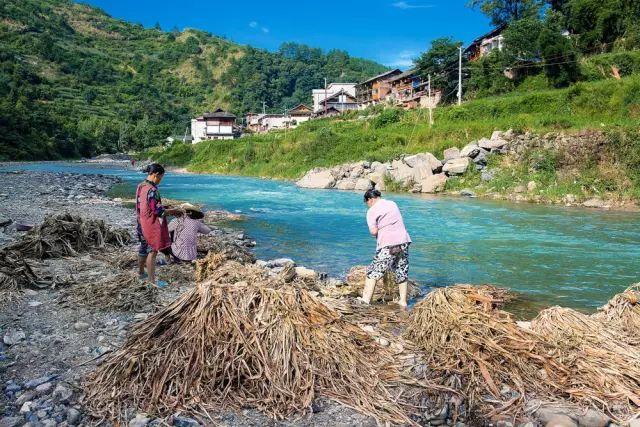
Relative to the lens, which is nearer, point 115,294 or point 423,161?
point 115,294

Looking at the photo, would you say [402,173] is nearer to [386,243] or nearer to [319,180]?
[319,180]

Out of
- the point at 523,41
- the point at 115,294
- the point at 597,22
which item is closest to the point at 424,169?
the point at 523,41

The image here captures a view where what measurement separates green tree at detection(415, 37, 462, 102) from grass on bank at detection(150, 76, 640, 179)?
696 centimetres

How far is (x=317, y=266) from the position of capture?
38.0 feet

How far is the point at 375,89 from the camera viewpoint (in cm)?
8162

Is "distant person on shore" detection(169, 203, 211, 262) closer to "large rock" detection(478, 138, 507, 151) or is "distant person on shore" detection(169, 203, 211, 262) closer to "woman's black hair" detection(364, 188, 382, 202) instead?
"woman's black hair" detection(364, 188, 382, 202)

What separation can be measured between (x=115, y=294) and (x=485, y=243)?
1084cm

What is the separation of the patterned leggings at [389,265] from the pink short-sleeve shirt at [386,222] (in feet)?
0.44

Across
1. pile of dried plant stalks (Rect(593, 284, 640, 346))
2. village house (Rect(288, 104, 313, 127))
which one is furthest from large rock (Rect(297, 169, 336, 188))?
village house (Rect(288, 104, 313, 127))

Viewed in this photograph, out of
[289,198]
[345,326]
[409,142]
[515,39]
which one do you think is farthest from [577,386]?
[515,39]

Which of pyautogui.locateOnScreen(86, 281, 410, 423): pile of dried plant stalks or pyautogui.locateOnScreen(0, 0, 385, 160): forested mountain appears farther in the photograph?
pyautogui.locateOnScreen(0, 0, 385, 160): forested mountain

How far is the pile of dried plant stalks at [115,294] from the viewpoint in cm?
693

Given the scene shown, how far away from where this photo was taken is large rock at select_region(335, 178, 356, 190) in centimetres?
3334

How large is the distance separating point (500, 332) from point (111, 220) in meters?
13.7
